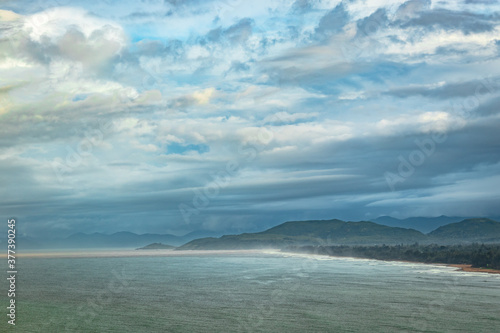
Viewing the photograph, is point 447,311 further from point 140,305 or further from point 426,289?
point 140,305

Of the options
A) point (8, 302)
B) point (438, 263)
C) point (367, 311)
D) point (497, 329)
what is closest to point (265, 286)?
point (367, 311)

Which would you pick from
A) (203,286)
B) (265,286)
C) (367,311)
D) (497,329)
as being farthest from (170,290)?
(497,329)

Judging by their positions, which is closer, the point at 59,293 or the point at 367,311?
the point at 367,311

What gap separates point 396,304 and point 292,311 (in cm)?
1453

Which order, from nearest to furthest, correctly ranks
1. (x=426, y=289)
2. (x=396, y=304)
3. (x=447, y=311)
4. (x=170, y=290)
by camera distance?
(x=447, y=311), (x=396, y=304), (x=426, y=289), (x=170, y=290)

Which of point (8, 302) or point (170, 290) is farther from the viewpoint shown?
point (170, 290)

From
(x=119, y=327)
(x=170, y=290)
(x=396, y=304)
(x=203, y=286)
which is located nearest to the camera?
(x=119, y=327)

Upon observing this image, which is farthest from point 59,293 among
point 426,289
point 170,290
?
point 426,289

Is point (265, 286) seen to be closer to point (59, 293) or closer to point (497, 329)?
point (59, 293)

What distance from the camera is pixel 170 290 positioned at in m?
86.4

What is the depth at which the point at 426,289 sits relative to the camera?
261ft

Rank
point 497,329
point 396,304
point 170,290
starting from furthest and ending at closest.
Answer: point 170,290
point 396,304
point 497,329

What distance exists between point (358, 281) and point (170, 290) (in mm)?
37108

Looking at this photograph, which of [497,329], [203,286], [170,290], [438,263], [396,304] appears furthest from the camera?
[438,263]
